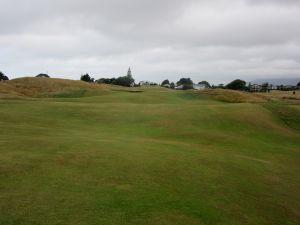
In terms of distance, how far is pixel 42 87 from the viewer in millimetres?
65125

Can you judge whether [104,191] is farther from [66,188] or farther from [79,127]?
[79,127]

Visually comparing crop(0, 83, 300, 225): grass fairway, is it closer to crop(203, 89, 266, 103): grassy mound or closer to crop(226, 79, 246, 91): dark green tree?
crop(203, 89, 266, 103): grassy mound

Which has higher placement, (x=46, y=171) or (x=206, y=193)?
(x=46, y=171)

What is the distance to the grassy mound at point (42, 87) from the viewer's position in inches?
2400

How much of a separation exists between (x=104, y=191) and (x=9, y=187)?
2737 mm

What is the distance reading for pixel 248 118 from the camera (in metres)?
33.7

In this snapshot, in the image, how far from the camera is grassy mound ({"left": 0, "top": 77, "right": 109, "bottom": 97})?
6096 cm

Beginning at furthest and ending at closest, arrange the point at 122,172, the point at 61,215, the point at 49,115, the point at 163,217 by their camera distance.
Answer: the point at 49,115, the point at 122,172, the point at 163,217, the point at 61,215

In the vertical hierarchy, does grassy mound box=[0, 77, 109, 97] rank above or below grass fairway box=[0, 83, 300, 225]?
above

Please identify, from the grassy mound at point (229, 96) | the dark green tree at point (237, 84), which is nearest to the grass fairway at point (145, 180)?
the grassy mound at point (229, 96)

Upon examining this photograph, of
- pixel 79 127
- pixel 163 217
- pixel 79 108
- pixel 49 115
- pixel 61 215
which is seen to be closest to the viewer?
pixel 61 215

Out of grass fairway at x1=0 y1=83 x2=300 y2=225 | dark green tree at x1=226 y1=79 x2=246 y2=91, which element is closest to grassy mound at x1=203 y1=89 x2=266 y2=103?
grass fairway at x1=0 y1=83 x2=300 y2=225

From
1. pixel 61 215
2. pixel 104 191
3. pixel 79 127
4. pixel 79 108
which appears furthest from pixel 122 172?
pixel 79 108

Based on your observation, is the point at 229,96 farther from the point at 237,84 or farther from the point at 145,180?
the point at 237,84
